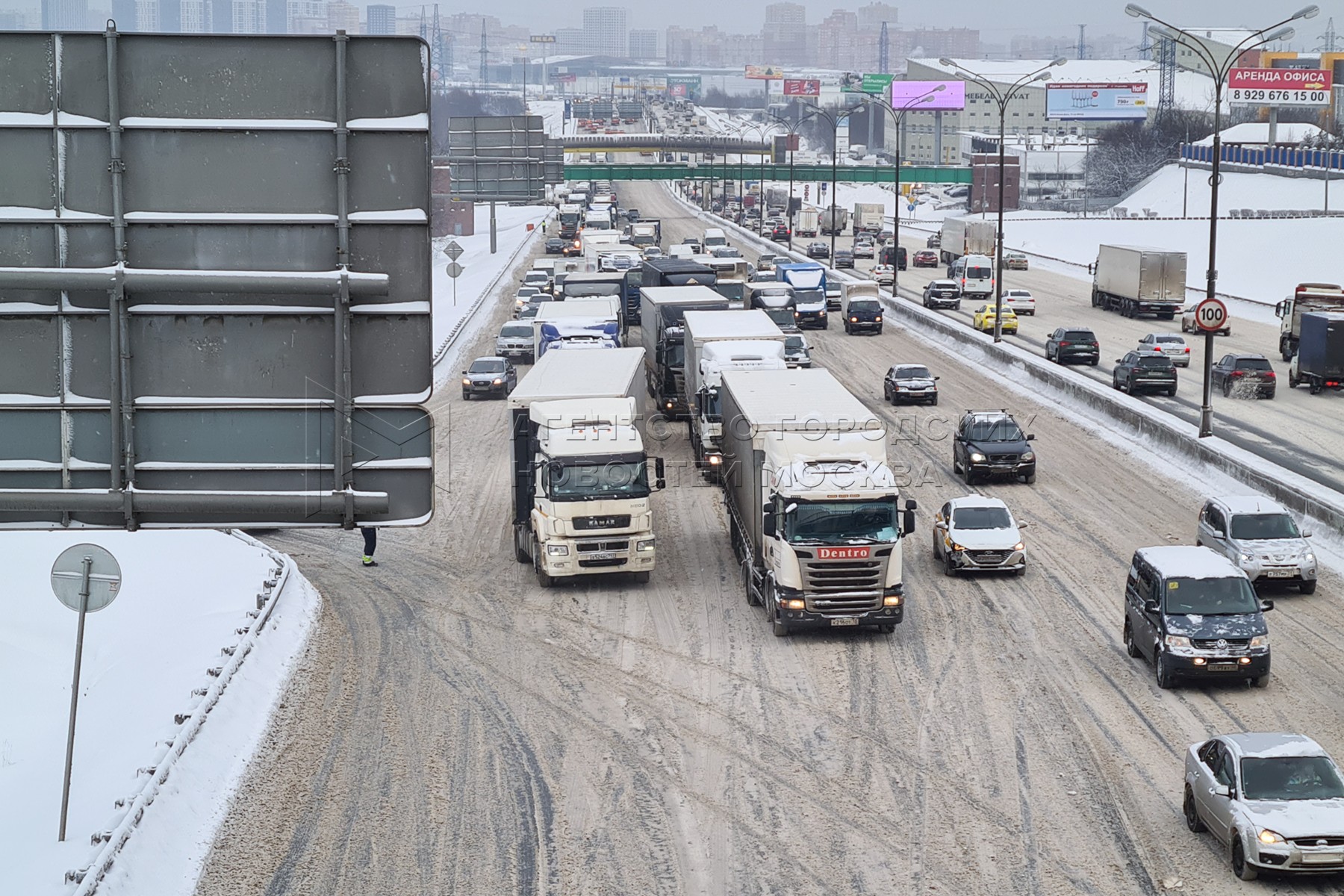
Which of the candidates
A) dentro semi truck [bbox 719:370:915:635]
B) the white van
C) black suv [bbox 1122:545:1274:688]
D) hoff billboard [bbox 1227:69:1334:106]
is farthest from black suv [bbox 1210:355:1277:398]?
hoff billboard [bbox 1227:69:1334:106]

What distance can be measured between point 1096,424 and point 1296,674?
19579 millimetres

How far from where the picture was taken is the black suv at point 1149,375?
145ft

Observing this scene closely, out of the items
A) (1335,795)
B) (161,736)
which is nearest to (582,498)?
(161,736)

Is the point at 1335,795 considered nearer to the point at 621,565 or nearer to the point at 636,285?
the point at 621,565

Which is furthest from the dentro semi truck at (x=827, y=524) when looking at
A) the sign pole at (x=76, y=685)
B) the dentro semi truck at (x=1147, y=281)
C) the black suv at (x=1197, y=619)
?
the dentro semi truck at (x=1147, y=281)

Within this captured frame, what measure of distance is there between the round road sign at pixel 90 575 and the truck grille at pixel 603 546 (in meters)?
13.2

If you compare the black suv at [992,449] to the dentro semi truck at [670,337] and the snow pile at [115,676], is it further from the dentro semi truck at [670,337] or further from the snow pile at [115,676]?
the snow pile at [115,676]

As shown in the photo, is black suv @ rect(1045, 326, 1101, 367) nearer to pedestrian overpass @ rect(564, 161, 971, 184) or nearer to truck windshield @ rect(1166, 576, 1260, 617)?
truck windshield @ rect(1166, 576, 1260, 617)

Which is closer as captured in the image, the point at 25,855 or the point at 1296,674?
the point at 25,855

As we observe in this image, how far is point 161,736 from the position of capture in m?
17.2

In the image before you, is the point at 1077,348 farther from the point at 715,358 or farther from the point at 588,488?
the point at 588,488

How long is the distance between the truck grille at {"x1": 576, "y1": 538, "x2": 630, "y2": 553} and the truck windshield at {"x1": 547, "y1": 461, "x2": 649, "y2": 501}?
0.76 m

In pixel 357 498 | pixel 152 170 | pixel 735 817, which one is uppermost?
pixel 152 170

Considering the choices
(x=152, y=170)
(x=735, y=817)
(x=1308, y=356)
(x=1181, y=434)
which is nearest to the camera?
(x=152, y=170)
